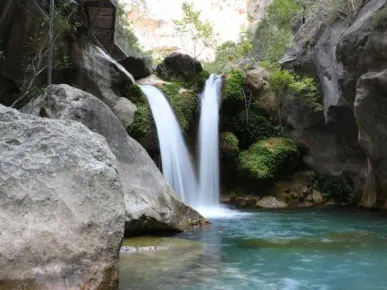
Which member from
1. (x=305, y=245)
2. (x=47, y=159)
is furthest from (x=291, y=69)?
(x=47, y=159)

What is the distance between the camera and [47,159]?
495 centimetres

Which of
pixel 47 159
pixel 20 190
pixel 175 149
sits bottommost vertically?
pixel 20 190

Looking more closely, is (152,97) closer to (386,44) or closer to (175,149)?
(175,149)

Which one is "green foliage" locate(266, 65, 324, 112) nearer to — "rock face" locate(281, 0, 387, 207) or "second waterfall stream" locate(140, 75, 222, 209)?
"rock face" locate(281, 0, 387, 207)

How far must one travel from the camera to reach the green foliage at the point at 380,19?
11.2m

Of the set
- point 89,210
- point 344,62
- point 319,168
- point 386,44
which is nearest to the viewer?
point 89,210

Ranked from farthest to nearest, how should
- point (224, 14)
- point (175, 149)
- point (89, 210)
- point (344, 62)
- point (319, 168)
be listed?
point (224, 14) < point (319, 168) < point (175, 149) < point (344, 62) < point (89, 210)

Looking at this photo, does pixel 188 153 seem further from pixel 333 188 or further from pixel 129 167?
pixel 129 167

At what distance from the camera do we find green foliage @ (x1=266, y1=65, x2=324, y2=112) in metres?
16.0

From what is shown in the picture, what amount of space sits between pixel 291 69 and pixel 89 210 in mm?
14171

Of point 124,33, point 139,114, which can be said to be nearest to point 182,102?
point 139,114

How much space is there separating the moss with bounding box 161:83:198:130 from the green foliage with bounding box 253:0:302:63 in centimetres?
626

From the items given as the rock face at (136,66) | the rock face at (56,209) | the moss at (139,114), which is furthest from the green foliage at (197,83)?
the rock face at (56,209)

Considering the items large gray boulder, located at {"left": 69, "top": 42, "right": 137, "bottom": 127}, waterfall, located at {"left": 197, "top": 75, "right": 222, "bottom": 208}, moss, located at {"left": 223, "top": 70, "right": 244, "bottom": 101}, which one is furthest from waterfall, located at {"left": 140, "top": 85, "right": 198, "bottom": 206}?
moss, located at {"left": 223, "top": 70, "right": 244, "bottom": 101}
